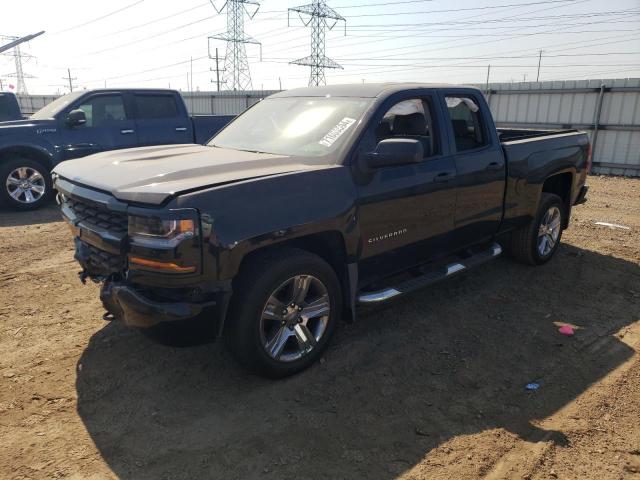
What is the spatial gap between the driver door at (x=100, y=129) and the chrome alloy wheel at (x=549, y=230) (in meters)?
7.11

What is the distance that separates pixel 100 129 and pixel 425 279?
713 cm

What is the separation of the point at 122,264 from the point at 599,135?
44.9ft

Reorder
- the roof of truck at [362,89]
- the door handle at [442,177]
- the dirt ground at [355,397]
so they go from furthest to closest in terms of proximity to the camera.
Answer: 1. the door handle at [442,177]
2. the roof of truck at [362,89]
3. the dirt ground at [355,397]

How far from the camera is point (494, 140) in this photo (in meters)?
4.82

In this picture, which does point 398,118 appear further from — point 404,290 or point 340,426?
point 340,426

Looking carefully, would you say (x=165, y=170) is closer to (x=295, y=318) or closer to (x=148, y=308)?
(x=148, y=308)

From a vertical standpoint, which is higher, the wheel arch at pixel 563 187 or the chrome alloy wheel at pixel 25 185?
the wheel arch at pixel 563 187

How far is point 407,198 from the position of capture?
390 centimetres

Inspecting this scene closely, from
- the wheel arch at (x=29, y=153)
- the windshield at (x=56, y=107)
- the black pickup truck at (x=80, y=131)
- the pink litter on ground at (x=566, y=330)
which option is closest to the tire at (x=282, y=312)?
the pink litter on ground at (x=566, y=330)

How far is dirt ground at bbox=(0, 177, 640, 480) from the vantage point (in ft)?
8.90

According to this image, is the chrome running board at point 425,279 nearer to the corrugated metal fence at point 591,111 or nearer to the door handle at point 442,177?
the door handle at point 442,177

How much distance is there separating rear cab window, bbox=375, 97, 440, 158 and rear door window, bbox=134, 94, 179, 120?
6726mm

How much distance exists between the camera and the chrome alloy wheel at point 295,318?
3.27 m

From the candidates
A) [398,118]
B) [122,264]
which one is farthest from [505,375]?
[122,264]
